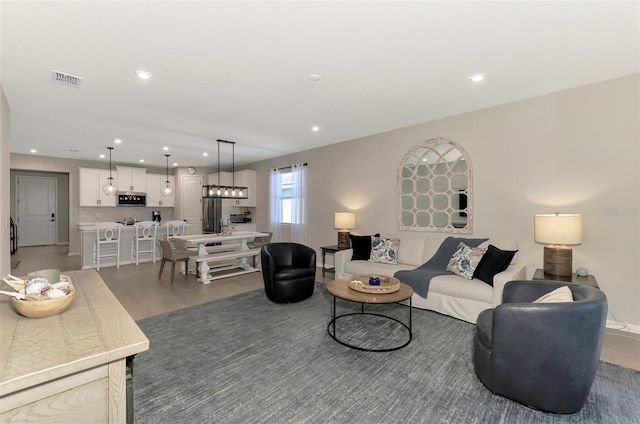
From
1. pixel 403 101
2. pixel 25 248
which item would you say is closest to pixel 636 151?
pixel 403 101

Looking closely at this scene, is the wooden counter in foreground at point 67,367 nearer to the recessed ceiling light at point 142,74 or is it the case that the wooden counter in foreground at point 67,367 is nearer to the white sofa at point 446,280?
the recessed ceiling light at point 142,74

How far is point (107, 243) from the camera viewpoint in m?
6.41

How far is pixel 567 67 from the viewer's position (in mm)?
2824

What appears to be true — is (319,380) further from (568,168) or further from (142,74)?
(568,168)

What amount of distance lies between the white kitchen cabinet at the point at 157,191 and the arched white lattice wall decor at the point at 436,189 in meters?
7.27

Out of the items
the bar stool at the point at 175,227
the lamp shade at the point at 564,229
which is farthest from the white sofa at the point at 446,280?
the bar stool at the point at 175,227

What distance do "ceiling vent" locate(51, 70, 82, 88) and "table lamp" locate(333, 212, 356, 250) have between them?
3944 millimetres

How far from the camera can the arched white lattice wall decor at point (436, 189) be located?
424cm

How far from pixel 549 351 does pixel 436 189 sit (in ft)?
9.66

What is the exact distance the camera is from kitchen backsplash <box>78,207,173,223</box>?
7988 millimetres

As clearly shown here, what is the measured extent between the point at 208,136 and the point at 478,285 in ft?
16.0

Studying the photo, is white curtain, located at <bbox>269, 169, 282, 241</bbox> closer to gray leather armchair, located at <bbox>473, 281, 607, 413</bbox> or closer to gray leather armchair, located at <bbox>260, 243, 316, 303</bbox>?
gray leather armchair, located at <bbox>260, 243, 316, 303</bbox>

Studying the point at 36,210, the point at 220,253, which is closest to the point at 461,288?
the point at 220,253

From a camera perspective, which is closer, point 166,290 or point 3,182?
point 3,182
